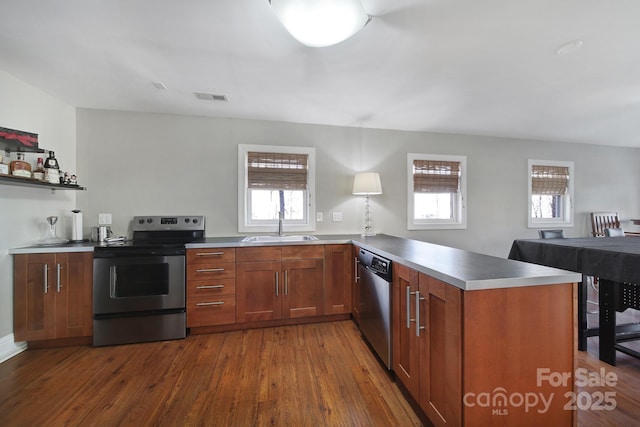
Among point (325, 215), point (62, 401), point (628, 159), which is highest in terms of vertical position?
point (628, 159)

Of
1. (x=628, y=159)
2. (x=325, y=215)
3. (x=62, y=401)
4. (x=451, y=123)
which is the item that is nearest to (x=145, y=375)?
(x=62, y=401)

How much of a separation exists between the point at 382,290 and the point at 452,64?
1.86 metres

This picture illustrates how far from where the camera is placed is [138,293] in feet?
8.09

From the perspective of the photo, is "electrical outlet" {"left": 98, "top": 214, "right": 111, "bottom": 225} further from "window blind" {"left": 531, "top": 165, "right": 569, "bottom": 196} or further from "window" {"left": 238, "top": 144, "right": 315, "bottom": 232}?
"window blind" {"left": 531, "top": 165, "right": 569, "bottom": 196}

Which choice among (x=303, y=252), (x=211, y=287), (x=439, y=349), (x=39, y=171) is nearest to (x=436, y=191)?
(x=303, y=252)

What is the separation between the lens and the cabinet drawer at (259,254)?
2.67 meters

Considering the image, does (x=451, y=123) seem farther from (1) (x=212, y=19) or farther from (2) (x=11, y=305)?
(2) (x=11, y=305)

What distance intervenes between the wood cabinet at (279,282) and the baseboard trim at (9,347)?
1829 millimetres

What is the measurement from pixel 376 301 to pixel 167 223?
2.47 meters

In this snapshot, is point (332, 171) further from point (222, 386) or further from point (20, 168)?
point (20, 168)

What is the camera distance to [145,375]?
6.47 ft

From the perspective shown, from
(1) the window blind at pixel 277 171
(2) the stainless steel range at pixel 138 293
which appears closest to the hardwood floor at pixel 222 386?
(2) the stainless steel range at pixel 138 293

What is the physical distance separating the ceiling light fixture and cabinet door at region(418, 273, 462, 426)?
1.42 m

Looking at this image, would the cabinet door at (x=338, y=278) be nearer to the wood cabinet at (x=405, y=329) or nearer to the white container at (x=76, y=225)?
the wood cabinet at (x=405, y=329)
